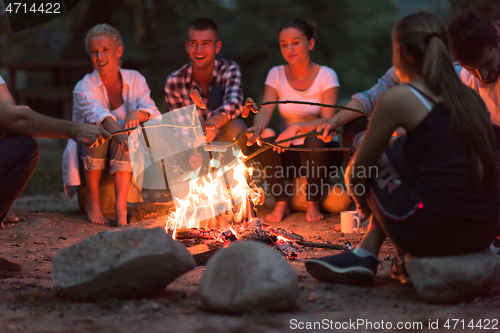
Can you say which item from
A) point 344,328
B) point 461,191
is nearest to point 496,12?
point 461,191

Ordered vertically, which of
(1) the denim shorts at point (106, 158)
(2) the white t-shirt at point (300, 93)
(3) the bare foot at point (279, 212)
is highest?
(2) the white t-shirt at point (300, 93)

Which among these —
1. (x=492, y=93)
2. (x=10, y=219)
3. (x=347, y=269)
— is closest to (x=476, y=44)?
(x=492, y=93)

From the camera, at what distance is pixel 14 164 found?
268 centimetres

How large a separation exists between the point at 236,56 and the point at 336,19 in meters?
2.98

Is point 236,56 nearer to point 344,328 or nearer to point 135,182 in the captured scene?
point 135,182

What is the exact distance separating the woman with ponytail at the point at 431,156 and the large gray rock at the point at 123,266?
916 mm

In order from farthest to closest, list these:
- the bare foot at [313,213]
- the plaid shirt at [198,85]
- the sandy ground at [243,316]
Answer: the plaid shirt at [198,85]
the bare foot at [313,213]
the sandy ground at [243,316]

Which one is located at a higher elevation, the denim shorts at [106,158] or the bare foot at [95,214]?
the denim shorts at [106,158]

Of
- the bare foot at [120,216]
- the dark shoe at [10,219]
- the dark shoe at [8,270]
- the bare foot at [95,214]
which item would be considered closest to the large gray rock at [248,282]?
the dark shoe at [8,270]

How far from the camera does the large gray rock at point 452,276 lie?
6.43 feet

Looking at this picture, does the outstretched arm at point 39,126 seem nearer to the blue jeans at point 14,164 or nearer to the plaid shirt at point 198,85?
the blue jeans at point 14,164

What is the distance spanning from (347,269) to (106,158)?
2.87 m

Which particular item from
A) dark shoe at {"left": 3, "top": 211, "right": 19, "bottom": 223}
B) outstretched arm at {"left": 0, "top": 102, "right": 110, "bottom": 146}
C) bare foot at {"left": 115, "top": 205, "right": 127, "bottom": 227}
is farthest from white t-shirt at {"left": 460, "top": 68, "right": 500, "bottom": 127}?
dark shoe at {"left": 3, "top": 211, "right": 19, "bottom": 223}

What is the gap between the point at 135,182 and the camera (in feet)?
14.7
